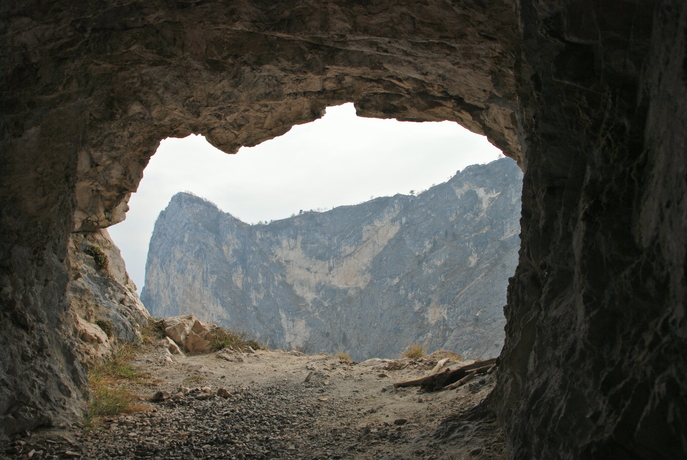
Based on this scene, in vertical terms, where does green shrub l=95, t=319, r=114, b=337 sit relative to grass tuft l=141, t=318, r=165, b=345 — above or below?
above

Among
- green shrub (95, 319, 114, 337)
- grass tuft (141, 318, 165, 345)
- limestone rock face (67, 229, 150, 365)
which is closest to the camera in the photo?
limestone rock face (67, 229, 150, 365)

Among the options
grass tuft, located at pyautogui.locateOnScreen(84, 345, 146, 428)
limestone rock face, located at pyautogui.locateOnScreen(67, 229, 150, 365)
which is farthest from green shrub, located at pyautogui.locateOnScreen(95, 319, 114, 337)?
grass tuft, located at pyautogui.locateOnScreen(84, 345, 146, 428)

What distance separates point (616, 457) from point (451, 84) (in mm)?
5289

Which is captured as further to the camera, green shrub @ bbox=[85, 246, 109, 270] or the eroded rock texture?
green shrub @ bbox=[85, 246, 109, 270]

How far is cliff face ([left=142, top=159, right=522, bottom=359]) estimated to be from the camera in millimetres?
54688

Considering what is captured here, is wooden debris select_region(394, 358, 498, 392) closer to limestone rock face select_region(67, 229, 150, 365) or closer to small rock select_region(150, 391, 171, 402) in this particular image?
small rock select_region(150, 391, 171, 402)

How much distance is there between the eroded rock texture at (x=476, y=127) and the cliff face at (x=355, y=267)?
47032mm

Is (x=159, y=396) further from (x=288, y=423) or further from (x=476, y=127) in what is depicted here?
(x=476, y=127)

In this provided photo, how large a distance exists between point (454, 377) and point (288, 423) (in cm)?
260

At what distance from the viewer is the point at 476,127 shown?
7.40 metres

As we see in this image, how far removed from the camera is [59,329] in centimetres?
577

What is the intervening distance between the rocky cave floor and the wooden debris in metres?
0.22

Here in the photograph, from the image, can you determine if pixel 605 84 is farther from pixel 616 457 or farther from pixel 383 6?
pixel 383 6

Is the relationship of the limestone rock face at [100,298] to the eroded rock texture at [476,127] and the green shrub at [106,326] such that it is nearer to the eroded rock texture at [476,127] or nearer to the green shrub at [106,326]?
the green shrub at [106,326]
